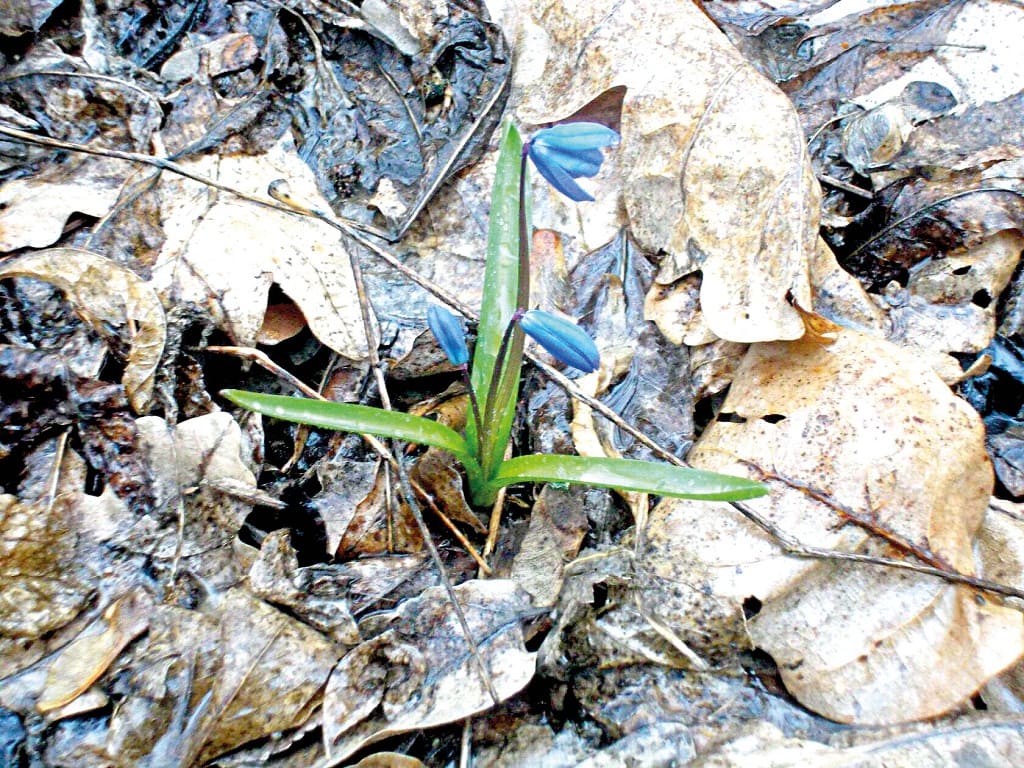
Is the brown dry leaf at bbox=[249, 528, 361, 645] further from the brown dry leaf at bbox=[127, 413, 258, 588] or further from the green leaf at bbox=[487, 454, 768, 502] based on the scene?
the green leaf at bbox=[487, 454, 768, 502]

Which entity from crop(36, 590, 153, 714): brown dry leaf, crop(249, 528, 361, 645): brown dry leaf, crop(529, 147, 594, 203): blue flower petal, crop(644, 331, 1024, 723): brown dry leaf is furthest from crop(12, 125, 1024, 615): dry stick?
crop(36, 590, 153, 714): brown dry leaf

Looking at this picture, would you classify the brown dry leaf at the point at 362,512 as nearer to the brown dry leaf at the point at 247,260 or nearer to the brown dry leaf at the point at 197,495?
the brown dry leaf at the point at 197,495

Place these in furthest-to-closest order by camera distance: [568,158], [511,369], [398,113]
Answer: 1. [398,113]
2. [511,369]
3. [568,158]

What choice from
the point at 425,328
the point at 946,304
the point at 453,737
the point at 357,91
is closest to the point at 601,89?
the point at 357,91

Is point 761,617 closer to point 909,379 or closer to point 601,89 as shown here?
point 909,379

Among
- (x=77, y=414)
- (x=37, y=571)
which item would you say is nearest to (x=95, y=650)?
(x=37, y=571)

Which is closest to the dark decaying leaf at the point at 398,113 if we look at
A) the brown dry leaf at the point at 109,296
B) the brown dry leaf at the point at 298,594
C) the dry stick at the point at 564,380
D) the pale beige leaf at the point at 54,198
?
the dry stick at the point at 564,380

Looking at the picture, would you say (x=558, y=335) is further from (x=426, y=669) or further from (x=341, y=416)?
(x=426, y=669)

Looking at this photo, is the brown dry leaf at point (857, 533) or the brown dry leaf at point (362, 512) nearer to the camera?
the brown dry leaf at point (857, 533)
